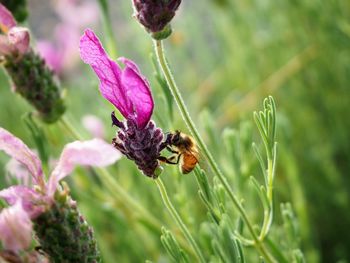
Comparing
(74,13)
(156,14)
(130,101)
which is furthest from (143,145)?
(74,13)

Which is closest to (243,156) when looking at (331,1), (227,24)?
(331,1)

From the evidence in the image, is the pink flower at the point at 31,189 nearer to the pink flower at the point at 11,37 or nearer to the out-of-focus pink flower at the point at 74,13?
the pink flower at the point at 11,37

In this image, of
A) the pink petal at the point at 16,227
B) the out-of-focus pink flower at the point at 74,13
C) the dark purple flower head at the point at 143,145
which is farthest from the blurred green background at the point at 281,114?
the pink petal at the point at 16,227

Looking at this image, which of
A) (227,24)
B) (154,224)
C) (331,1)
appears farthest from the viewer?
(227,24)

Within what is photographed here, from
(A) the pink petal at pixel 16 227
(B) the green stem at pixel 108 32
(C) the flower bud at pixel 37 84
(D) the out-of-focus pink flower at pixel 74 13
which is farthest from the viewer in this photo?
(D) the out-of-focus pink flower at pixel 74 13

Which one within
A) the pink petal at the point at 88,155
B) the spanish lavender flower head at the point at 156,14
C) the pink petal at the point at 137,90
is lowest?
the pink petal at the point at 88,155

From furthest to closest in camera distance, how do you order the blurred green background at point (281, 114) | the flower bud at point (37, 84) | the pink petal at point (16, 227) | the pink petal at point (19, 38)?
the blurred green background at point (281, 114)
the flower bud at point (37, 84)
the pink petal at point (19, 38)
the pink petal at point (16, 227)

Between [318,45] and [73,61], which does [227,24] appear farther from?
[73,61]

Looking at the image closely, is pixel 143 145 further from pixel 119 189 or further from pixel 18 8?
pixel 18 8
